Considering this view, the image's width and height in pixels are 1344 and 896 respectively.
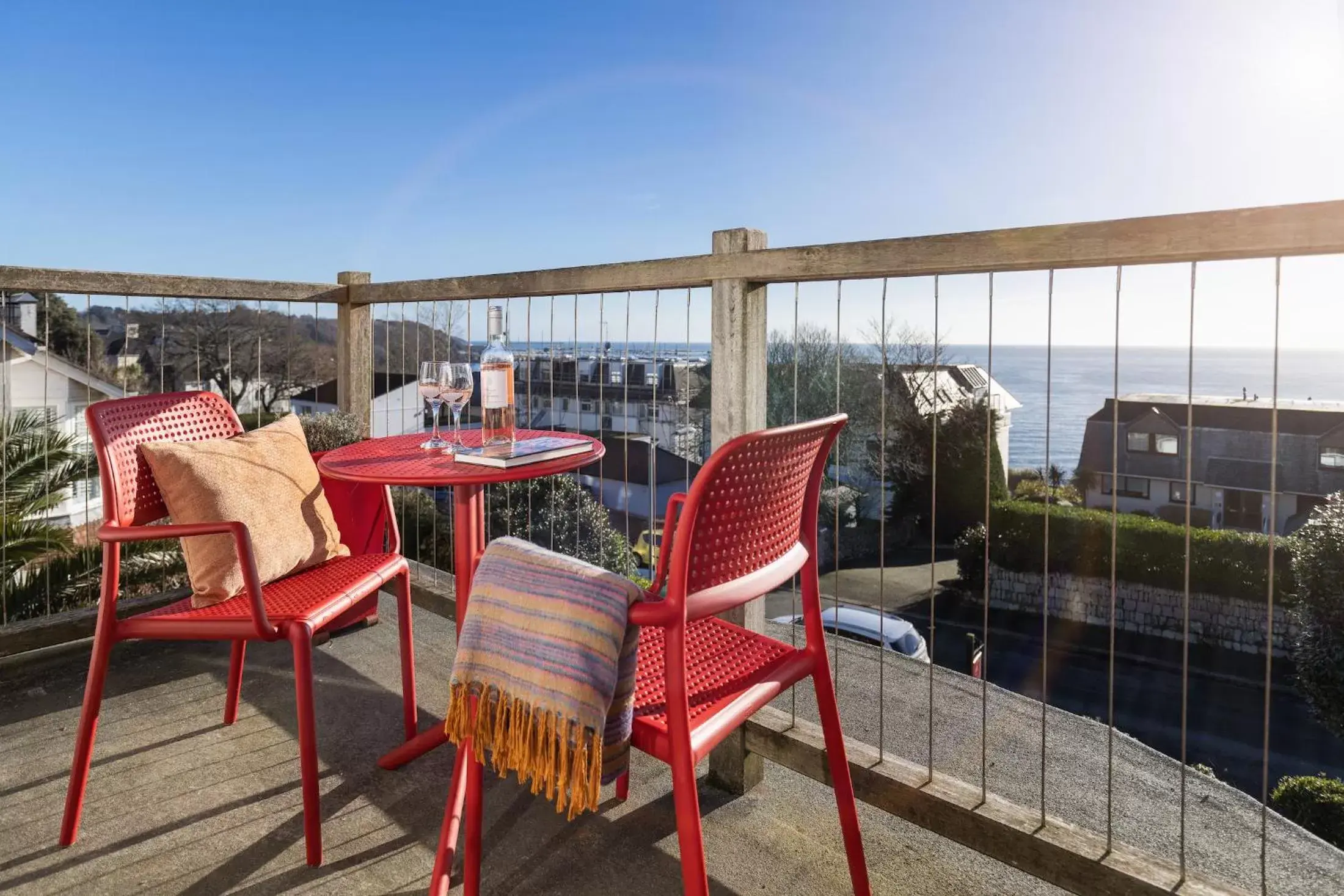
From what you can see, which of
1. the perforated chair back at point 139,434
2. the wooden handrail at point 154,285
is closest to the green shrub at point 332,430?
the wooden handrail at point 154,285

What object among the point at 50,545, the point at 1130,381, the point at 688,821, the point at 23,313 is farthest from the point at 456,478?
the point at 1130,381

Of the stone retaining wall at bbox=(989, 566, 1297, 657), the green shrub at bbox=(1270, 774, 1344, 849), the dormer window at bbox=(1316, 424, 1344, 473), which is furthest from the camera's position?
the stone retaining wall at bbox=(989, 566, 1297, 657)

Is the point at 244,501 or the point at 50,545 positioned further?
the point at 50,545

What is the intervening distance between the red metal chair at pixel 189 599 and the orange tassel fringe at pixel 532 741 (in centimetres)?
51

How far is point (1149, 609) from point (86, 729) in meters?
32.6

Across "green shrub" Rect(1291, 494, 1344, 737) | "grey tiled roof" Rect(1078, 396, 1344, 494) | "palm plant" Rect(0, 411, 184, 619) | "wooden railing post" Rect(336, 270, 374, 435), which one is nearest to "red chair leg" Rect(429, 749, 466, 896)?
"wooden railing post" Rect(336, 270, 374, 435)

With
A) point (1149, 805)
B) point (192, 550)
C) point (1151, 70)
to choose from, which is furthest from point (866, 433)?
point (1151, 70)

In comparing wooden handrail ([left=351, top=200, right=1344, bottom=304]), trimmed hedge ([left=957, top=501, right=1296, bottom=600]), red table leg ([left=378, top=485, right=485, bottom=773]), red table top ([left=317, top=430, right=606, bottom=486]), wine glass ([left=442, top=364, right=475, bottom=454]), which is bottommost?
trimmed hedge ([left=957, top=501, right=1296, bottom=600])

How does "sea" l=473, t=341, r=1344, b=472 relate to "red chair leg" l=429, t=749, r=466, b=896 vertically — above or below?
above

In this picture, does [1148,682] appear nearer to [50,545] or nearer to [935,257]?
[50,545]

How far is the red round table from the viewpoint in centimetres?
149

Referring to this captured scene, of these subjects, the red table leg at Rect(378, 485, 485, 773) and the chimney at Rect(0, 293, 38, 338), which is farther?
the chimney at Rect(0, 293, 38, 338)

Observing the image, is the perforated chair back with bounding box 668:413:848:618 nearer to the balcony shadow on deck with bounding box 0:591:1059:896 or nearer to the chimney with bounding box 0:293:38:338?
the balcony shadow on deck with bounding box 0:591:1059:896

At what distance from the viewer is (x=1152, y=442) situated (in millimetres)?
31062
